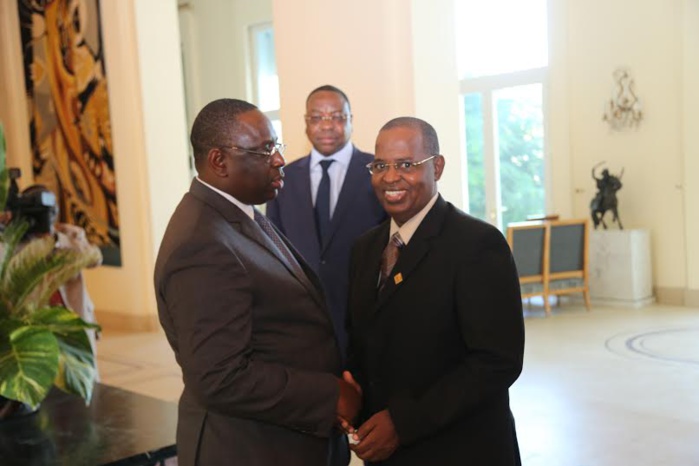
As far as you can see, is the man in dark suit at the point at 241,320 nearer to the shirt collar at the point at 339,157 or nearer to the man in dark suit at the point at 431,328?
the man in dark suit at the point at 431,328

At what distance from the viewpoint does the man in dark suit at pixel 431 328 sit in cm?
193

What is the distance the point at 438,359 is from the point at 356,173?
1632 mm

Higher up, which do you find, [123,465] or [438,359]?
[438,359]

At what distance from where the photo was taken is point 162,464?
8.30 ft

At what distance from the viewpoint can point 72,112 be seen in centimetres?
945

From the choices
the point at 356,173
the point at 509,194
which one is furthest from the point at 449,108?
the point at 509,194

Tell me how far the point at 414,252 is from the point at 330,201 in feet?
5.08

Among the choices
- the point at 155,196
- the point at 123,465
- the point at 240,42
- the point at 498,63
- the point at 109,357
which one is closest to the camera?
the point at 123,465

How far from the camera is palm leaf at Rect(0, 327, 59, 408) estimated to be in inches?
92.8

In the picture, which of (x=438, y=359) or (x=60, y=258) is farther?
(x=60, y=258)

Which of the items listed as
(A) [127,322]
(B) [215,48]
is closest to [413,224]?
(A) [127,322]

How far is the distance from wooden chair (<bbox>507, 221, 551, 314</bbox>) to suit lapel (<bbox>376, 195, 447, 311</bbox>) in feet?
25.0

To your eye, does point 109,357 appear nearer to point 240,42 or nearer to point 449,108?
point 449,108

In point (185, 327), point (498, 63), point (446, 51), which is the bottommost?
point (185, 327)
